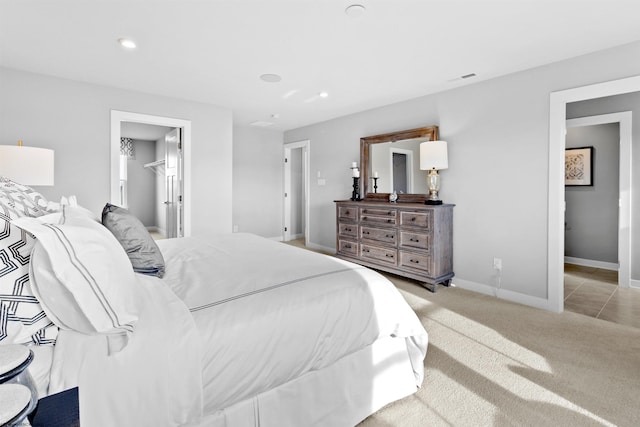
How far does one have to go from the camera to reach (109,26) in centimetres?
239

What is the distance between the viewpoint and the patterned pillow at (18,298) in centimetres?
94

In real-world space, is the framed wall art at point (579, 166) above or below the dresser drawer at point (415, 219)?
above

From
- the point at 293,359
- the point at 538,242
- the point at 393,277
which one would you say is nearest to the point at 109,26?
the point at 293,359

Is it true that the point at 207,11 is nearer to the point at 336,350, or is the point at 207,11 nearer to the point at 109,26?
the point at 109,26

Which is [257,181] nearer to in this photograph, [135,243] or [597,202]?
[135,243]

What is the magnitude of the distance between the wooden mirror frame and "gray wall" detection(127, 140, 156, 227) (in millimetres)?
6030

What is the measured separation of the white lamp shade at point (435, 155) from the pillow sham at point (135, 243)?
313cm

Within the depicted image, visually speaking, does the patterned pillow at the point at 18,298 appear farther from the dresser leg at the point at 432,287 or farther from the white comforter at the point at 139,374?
the dresser leg at the point at 432,287

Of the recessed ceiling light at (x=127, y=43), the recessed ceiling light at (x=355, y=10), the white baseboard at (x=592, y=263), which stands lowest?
the white baseboard at (x=592, y=263)

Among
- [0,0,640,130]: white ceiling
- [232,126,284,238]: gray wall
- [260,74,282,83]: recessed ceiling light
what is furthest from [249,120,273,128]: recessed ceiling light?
[260,74,282,83]: recessed ceiling light

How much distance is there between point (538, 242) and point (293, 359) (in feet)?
9.82

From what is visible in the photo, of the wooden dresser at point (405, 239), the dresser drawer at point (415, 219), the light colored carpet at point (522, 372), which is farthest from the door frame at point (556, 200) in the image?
the dresser drawer at point (415, 219)

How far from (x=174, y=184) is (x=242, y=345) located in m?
4.03

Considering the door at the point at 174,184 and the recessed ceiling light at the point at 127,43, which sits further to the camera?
the door at the point at 174,184
